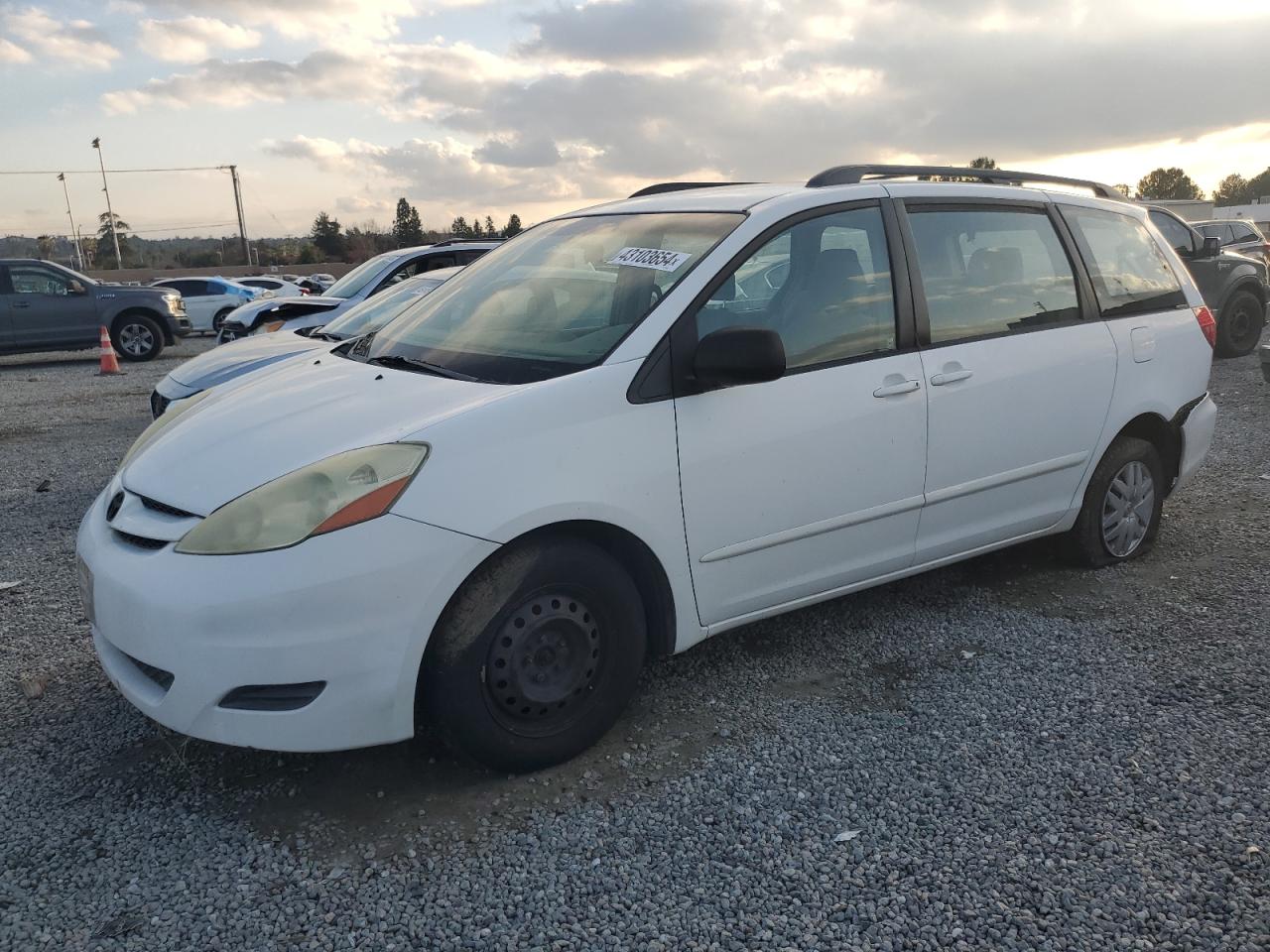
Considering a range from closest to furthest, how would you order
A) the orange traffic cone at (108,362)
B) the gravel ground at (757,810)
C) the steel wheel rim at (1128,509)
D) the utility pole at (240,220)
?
1. the gravel ground at (757,810)
2. the steel wheel rim at (1128,509)
3. the orange traffic cone at (108,362)
4. the utility pole at (240,220)

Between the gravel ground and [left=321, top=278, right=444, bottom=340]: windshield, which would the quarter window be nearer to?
[left=321, top=278, right=444, bottom=340]: windshield

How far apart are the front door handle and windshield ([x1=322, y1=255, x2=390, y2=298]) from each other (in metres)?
7.43

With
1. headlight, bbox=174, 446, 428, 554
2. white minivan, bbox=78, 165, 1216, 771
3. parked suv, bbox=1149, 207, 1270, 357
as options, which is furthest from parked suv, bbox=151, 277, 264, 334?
headlight, bbox=174, 446, 428, 554

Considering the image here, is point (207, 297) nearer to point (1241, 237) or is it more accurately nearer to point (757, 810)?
point (1241, 237)

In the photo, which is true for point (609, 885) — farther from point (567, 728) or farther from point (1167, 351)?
point (1167, 351)

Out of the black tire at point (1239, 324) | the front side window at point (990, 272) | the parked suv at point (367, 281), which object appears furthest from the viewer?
the black tire at point (1239, 324)

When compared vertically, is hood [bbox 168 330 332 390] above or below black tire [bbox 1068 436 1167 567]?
above

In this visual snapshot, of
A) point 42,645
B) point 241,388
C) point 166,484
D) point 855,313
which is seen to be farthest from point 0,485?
point 855,313

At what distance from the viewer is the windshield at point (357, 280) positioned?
10086 millimetres

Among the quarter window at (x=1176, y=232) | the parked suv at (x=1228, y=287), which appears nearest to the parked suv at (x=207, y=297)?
the quarter window at (x=1176, y=232)

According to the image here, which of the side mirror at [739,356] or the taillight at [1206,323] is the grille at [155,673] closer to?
the side mirror at [739,356]

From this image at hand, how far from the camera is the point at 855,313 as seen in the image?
365 cm

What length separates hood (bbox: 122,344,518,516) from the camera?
285 centimetres

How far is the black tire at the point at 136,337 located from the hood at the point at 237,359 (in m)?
9.71
